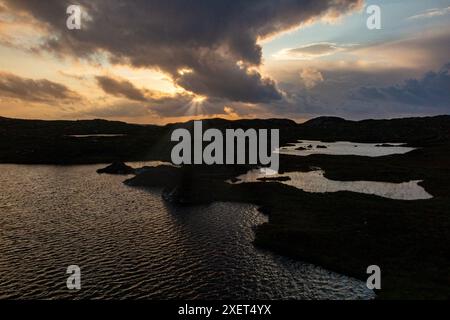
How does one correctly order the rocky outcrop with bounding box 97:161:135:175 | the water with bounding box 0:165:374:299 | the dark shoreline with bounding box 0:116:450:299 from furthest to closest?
the rocky outcrop with bounding box 97:161:135:175
the dark shoreline with bounding box 0:116:450:299
the water with bounding box 0:165:374:299

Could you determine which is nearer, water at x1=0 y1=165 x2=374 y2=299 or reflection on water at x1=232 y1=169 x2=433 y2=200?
water at x1=0 y1=165 x2=374 y2=299

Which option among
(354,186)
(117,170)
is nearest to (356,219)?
(354,186)

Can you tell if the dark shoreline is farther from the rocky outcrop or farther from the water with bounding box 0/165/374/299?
the rocky outcrop

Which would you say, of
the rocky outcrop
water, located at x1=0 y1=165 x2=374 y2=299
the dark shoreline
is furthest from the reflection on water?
the rocky outcrop

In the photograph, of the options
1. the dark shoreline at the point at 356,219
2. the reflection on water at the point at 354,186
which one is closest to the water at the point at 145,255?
the dark shoreline at the point at 356,219
